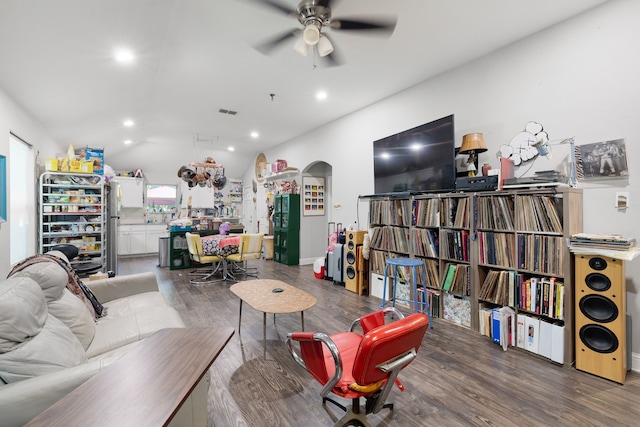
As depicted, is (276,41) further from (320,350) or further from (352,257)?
(352,257)

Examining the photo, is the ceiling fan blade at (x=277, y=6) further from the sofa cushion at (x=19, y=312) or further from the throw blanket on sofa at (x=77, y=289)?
the throw blanket on sofa at (x=77, y=289)

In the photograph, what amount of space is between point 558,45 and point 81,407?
4077mm

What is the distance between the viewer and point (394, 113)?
434 cm

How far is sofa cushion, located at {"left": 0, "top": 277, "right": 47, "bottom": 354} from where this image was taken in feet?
4.06

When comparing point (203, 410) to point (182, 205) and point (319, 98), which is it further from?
point (182, 205)

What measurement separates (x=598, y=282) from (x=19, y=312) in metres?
3.60

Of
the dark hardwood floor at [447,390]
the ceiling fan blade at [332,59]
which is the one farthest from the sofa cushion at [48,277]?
the ceiling fan blade at [332,59]

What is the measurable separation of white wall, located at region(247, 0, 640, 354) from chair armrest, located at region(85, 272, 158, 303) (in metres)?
3.81

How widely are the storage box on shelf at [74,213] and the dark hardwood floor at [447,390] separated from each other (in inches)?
145

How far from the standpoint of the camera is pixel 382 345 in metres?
1.25

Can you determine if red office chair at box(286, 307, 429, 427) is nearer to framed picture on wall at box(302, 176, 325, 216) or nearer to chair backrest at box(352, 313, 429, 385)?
chair backrest at box(352, 313, 429, 385)

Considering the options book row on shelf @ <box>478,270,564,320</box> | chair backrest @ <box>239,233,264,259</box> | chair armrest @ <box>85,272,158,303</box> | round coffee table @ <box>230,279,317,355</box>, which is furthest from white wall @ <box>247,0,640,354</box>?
chair armrest @ <box>85,272,158,303</box>

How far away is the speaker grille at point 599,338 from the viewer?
2.14 m

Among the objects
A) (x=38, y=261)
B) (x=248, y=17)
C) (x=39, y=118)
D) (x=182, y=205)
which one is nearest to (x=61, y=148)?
(x=39, y=118)
